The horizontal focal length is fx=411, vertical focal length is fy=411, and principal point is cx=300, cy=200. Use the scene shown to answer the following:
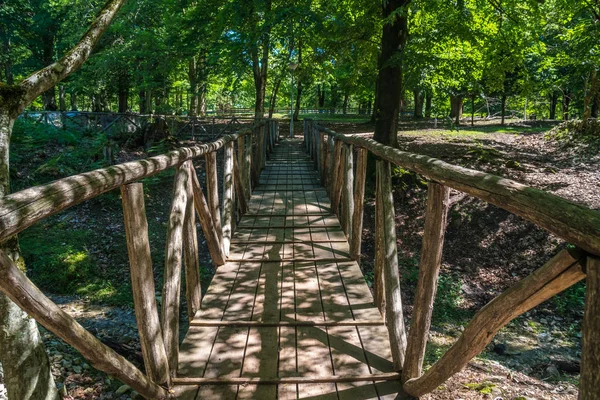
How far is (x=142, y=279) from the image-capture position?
2.22 meters

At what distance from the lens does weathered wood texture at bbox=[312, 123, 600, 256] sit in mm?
1165

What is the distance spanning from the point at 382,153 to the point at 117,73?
22.9 metres

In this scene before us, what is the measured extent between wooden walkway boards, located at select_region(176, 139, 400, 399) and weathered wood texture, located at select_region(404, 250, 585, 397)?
449 millimetres

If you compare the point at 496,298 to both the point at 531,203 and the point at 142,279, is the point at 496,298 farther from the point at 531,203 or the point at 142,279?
the point at 142,279

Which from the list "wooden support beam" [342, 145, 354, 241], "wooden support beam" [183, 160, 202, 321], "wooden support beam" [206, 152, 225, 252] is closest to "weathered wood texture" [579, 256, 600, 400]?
"wooden support beam" [183, 160, 202, 321]

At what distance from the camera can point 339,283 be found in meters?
4.04

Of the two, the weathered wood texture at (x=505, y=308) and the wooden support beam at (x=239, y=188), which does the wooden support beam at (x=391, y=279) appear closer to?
the weathered wood texture at (x=505, y=308)

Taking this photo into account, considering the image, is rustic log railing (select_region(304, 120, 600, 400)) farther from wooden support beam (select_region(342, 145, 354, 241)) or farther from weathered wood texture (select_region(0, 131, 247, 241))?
weathered wood texture (select_region(0, 131, 247, 241))

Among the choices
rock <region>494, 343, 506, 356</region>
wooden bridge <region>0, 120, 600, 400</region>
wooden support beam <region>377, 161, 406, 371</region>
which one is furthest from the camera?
rock <region>494, 343, 506, 356</region>

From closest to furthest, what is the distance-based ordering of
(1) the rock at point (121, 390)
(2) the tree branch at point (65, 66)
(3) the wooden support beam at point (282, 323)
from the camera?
(3) the wooden support beam at point (282, 323)
(2) the tree branch at point (65, 66)
(1) the rock at point (121, 390)

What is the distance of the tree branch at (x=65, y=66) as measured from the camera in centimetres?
354

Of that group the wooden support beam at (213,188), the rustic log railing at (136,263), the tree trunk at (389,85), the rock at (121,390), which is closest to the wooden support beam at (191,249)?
the rustic log railing at (136,263)

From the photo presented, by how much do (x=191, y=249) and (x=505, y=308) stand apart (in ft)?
7.60

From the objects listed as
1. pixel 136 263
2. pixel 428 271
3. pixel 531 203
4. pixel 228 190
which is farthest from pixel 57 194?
pixel 228 190
